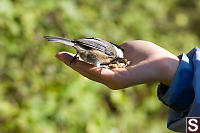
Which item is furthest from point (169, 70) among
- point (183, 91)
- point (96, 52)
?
point (96, 52)

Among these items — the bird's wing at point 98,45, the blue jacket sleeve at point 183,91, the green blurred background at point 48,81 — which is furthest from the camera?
the green blurred background at point 48,81

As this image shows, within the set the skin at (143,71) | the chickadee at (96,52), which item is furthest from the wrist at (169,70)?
the chickadee at (96,52)

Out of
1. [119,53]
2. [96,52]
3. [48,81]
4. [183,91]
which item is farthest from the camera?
[48,81]

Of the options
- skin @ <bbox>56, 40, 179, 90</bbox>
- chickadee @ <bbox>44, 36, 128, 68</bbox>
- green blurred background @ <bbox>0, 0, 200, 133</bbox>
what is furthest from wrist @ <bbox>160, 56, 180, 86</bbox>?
green blurred background @ <bbox>0, 0, 200, 133</bbox>

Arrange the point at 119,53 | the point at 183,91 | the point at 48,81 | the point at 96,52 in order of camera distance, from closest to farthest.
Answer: the point at 183,91 → the point at 96,52 → the point at 119,53 → the point at 48,81

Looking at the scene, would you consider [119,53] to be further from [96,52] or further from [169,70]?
[169,70]

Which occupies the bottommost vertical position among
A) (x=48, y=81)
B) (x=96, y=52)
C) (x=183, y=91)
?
(x=183, y=91)

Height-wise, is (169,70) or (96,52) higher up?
(96,52)

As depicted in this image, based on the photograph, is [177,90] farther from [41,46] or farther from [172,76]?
[41,46]

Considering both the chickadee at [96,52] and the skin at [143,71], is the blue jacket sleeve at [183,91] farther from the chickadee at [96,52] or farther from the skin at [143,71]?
the chickadee at [96,52]

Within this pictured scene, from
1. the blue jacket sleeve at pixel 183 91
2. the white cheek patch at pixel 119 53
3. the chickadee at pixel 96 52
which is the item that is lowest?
the blue jacket sleeve at pixel 183 91
